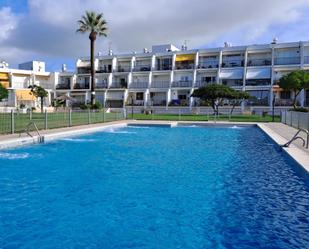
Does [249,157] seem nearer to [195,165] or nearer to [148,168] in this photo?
[195,165]

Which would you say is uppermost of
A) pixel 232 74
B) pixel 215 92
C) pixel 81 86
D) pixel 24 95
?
pixel 232 74

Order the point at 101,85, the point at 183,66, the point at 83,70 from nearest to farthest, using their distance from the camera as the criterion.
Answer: the point at 183,66, the point at 101,85, the point at 83,70

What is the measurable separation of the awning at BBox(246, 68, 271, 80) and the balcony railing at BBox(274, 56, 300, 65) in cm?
211

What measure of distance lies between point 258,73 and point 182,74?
1320 cm

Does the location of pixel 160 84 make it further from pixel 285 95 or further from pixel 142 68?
pixel 285 95

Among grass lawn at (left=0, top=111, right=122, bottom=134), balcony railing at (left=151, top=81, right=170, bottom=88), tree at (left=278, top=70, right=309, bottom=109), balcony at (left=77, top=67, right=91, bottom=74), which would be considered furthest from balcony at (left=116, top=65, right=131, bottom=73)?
tree at (left=278, top=70, right=309, bottom=109)

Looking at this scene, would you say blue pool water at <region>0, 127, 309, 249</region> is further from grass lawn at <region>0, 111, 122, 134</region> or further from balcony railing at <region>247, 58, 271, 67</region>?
balcony railing at <region>247, 58, 271, 67</region>

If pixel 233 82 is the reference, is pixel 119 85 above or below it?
below

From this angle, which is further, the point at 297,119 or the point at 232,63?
the point at 232,63

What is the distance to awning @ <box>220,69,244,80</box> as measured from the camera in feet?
174

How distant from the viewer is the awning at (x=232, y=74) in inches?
2090

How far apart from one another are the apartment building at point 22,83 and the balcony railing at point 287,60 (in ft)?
135

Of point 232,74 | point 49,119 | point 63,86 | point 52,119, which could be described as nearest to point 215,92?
Answer: point 232,74

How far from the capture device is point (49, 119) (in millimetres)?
21719
